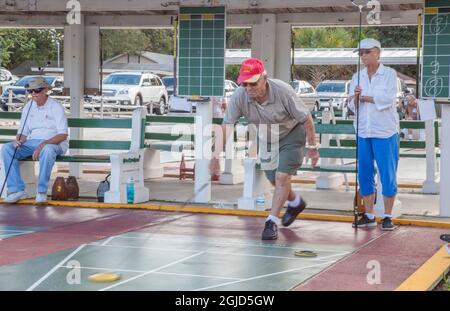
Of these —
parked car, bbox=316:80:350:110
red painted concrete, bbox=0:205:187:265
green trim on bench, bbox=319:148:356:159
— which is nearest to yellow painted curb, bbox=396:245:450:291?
red painted concrete, bbox=0:205:187:265

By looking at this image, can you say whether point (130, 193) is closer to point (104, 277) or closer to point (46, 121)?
point (46, 121)

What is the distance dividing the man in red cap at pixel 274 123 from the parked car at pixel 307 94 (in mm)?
23842

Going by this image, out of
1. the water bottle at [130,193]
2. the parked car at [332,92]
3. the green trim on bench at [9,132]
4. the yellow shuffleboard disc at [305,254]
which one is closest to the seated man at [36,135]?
the water bottle at [130,193]

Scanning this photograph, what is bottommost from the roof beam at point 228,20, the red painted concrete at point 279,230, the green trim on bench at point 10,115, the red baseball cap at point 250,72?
the red painted concrete at point 279,230

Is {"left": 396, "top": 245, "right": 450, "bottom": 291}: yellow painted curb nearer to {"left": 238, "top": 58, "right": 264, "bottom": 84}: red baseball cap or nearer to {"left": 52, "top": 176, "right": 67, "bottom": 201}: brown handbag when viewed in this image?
{"left": 238, "top": 58, "right": 264, "bottom": 84}: red baseball cap

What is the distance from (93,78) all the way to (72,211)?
4677mm

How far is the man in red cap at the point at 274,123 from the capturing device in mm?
8195

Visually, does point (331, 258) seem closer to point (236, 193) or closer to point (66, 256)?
point (66, 256)

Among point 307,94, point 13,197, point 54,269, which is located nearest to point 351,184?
point 13,197

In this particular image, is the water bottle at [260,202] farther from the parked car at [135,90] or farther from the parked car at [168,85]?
the parked car at [168,85]

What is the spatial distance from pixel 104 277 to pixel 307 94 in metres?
29.3

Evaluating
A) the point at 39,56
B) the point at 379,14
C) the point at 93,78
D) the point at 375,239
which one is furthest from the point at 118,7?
the point at 39,56

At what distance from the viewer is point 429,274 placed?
6715 millimetres

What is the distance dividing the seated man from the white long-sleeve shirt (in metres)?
4.10
